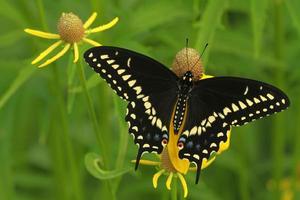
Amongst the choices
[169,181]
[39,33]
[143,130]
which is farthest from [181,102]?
[39,33]

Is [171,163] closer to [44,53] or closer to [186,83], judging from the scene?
[186,83]

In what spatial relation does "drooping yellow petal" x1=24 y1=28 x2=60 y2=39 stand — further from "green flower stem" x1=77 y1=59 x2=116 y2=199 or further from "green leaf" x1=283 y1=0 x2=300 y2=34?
"green leaf" x1=283 y1=0 x2=300 y2=34

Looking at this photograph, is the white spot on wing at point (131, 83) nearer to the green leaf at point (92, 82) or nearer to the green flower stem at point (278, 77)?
the green leaf at point (92, 82)

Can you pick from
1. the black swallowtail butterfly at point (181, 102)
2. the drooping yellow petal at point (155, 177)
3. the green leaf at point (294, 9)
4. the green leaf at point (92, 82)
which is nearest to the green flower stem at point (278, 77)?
the green leaf at point (294, 9)

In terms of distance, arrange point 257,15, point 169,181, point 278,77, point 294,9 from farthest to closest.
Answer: point 278,77 → point 294,9 → point 257,15 → point 169,181

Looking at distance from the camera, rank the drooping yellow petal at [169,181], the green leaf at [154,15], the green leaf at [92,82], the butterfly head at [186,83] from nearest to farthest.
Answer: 1. the drooping yellow petal at [169,181]
2. the butterfly head at [186,83]
3. the green leaf at [92,82]
4. the green leaf at [154,15]

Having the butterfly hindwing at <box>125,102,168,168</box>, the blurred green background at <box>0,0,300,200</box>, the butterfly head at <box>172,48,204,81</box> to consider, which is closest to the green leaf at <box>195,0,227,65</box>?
the blurred green background at <box>0,0,300,200</box>
